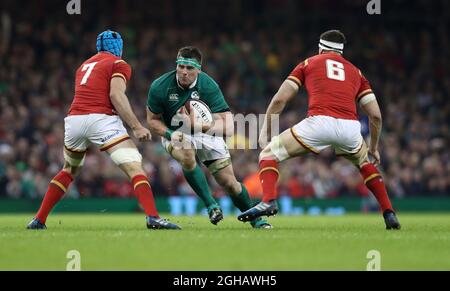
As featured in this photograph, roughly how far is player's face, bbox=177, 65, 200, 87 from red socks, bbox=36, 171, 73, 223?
1.68 m

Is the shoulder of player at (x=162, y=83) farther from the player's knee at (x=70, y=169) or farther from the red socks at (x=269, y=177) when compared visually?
the red socks at (x=269, y=177)

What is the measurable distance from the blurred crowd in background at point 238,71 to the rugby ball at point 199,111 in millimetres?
8851

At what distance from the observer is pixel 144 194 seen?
1034cm

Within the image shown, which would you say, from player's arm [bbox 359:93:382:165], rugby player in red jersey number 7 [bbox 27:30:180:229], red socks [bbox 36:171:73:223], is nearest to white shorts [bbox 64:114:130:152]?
rugby player in red jersey number 7 [bbox 27:30:180:229]

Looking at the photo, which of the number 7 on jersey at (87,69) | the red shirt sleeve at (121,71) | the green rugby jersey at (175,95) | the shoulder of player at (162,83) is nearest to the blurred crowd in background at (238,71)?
the green rugby jersey at (175,95)

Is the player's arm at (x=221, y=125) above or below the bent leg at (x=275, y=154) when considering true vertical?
above

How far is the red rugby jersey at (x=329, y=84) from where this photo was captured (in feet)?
34.5

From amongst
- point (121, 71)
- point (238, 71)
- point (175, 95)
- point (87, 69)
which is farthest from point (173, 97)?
point (238, 71)

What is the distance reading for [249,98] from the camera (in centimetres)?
2394

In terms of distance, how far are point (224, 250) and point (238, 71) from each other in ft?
53.4

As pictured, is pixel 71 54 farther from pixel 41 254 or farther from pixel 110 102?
pixel 41 254

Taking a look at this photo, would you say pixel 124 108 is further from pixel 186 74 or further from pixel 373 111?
pixel 373 111

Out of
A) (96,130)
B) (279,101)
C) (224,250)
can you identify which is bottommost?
(224,250)
